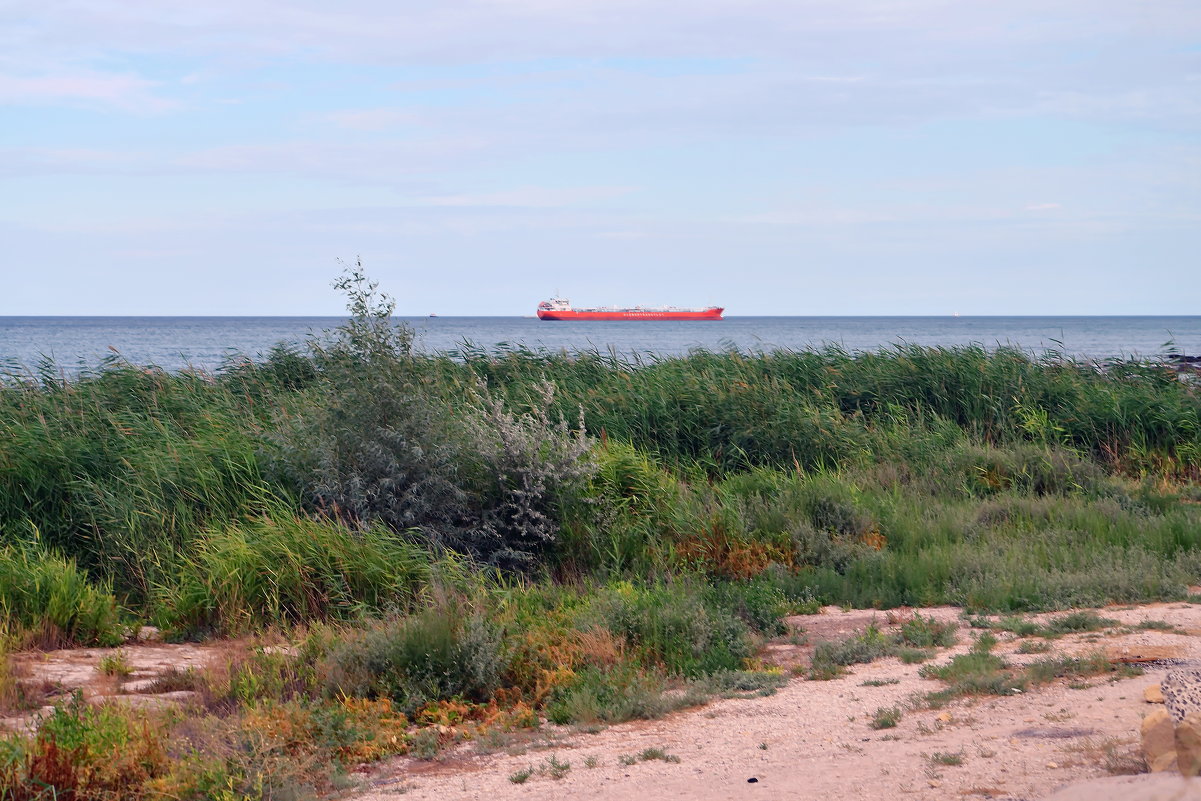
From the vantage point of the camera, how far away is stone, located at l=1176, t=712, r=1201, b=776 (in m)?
3.43

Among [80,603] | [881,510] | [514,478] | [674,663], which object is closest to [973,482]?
[881,510]

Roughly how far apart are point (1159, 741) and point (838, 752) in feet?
4.92

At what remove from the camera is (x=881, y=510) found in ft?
35.1

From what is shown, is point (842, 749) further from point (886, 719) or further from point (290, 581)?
point (290, 581)

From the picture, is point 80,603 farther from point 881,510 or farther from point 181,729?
point 881,510

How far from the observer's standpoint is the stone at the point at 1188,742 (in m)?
3.43

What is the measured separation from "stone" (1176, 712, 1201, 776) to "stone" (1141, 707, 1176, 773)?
0.10m

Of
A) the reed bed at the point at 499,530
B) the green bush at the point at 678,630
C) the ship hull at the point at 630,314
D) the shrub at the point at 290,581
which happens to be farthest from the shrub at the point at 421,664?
the ship hull at the point at 630,314

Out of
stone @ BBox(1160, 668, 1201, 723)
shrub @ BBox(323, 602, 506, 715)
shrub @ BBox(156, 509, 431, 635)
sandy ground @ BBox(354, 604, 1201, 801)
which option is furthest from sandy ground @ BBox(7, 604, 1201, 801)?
shrub @ BBox(156, 509, 431, 635)

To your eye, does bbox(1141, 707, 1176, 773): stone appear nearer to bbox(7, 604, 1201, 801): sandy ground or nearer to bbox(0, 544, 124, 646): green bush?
bbox(7, 604, 1201, 801): sandy ground

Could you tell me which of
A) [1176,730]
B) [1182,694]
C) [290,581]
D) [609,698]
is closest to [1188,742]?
[1176,730]

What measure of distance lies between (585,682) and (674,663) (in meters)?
0.76

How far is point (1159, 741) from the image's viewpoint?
381cm

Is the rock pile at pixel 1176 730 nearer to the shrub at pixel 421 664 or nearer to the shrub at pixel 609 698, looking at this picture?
the shrub at pixel 609 698
